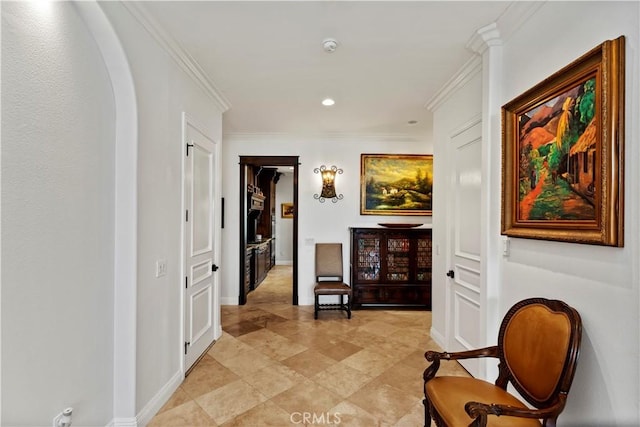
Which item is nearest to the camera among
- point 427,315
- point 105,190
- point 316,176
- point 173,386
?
point 105,190

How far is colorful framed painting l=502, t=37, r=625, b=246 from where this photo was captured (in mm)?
1245

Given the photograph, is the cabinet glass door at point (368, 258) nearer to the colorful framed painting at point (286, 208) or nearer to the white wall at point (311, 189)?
the white wall at point (311, 189)

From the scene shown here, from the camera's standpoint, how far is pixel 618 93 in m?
1.23

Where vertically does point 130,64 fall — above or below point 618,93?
above

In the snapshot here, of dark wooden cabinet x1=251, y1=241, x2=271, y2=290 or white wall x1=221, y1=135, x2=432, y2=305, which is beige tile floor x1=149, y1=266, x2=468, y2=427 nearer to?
white wall x1=221, y1=135, x2=432, y2=305

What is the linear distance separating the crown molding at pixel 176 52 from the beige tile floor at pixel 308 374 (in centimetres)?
262

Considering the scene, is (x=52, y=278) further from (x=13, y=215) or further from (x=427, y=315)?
(x=427, y=315)

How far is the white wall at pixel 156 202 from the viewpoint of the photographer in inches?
74.0

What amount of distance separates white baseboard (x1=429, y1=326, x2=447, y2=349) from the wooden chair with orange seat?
1.60 meters

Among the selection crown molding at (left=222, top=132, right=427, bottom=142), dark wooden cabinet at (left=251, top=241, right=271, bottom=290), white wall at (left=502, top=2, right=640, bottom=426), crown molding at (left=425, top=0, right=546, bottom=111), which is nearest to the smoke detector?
crown molding at (left=425, top=0, right=546, bottom=111)

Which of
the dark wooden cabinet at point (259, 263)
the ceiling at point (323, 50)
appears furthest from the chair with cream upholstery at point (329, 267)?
the ceiling at point (323, 50)

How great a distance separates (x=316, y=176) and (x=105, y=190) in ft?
10.9

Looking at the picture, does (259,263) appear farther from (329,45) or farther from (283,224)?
(329,45)

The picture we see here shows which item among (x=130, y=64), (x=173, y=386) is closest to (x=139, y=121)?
(x=130, y=64)
